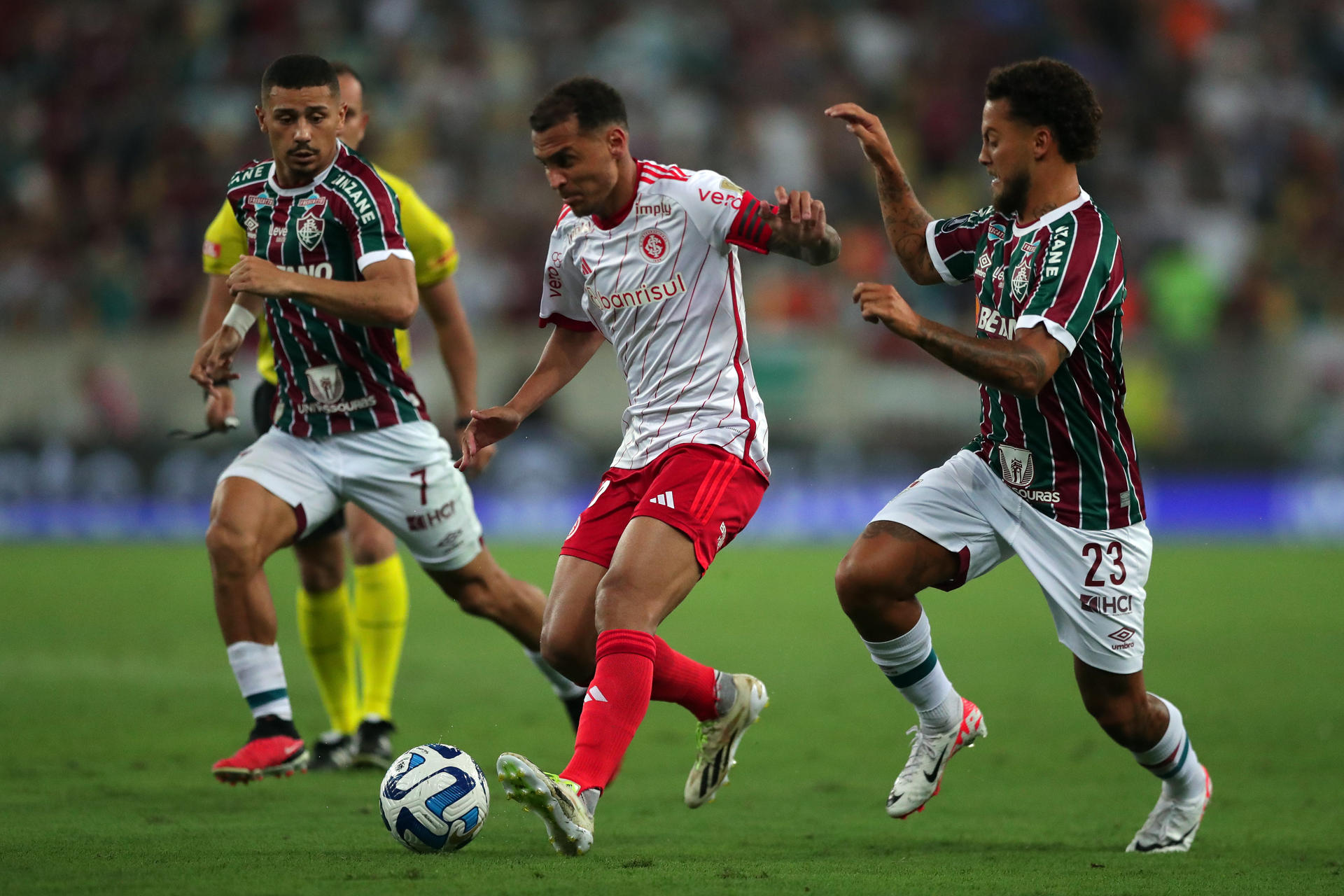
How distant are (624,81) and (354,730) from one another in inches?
507

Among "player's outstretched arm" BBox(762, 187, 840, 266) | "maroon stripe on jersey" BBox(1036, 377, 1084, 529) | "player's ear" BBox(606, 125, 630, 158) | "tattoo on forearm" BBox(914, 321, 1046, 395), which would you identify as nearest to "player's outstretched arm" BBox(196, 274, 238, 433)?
"player's ear" BBox(606, 125, 630, 158)

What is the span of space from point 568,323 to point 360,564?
1.89 m

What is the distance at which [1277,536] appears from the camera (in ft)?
51.8

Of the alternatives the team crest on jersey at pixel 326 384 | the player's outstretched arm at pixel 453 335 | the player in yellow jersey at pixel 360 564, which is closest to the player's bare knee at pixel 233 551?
the team crest on jersey at pixel 326 384

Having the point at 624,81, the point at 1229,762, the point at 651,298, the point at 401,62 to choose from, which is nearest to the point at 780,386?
the point at 624,81

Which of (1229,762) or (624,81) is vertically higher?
(624,81)

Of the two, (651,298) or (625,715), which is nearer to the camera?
(625,715)

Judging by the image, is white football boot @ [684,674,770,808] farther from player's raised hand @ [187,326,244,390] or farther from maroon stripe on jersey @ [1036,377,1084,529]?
player's raised hand @ [187,326,244,390]

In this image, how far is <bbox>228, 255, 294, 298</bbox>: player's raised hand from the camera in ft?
16.3

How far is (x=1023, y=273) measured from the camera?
4.76 m

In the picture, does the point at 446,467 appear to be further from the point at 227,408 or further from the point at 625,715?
the point at 625,715

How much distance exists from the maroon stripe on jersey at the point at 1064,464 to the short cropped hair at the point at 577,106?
158 cm

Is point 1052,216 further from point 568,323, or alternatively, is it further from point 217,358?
point 217,358

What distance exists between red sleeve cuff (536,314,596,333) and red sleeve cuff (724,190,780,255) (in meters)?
0.69
